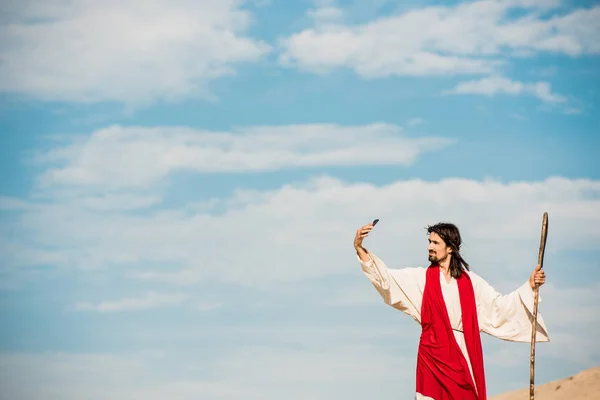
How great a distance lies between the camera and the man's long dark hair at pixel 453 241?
895cm

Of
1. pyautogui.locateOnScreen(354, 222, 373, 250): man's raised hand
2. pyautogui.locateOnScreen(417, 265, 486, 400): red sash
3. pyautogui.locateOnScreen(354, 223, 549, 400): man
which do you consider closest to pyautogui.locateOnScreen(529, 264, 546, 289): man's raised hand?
pyautogui.locateOnScreen(354, 223, 549, 400): man

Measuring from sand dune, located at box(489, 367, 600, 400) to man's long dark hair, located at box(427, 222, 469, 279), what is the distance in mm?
9758

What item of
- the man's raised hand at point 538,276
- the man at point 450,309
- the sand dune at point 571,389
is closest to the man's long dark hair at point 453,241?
the man at point 450,309

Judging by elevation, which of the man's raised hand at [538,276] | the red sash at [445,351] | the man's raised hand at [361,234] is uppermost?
the man's raised hand at [361,234]

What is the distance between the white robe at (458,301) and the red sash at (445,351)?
0.21 ft

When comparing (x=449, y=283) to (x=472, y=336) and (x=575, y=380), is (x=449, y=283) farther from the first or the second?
(x=575, y=380)

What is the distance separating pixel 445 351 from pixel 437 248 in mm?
964

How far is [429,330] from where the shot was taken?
347 inches

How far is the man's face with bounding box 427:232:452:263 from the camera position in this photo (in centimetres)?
894

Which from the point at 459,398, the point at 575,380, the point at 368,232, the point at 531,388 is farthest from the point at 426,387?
the point at 575,380

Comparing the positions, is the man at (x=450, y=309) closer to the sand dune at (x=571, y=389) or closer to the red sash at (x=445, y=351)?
the red sash at (x=445, y=351)

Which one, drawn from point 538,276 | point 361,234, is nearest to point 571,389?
point 538,276

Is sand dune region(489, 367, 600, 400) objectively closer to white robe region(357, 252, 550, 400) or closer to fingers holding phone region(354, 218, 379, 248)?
white robe region(357, 252, 550, 400)

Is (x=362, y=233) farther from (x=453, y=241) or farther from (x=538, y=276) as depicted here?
(x=538, y=276)
